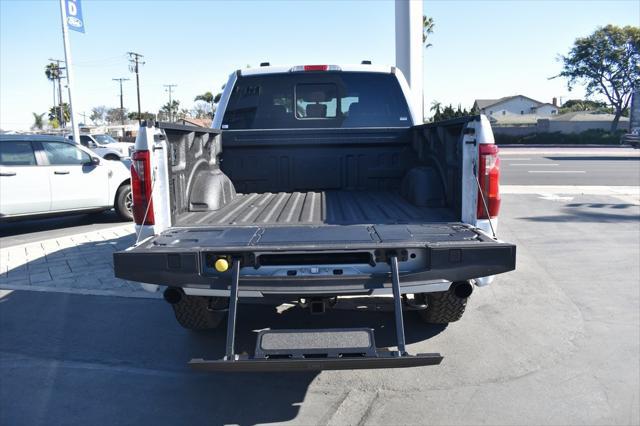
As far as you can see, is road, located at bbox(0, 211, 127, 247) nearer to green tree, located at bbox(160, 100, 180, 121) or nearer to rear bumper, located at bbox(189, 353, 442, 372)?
rear bumper, located at bbox(189, 353, 442, 372)

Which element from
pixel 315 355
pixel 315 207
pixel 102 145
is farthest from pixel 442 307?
pixel 102 145

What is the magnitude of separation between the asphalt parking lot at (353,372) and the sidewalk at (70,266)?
305 mm

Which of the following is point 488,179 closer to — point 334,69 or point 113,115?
point 334,69

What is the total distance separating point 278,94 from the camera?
5.68 meters

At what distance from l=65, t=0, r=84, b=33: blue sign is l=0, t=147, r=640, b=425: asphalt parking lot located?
1237 centimetres

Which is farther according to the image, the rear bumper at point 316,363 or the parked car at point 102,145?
the parked car at point 102,145

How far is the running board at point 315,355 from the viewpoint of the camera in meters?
2.79

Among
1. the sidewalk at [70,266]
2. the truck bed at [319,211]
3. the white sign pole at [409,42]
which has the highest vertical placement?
the white sign pole at [409,42]

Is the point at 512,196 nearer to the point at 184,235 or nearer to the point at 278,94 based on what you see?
the point at 278,94

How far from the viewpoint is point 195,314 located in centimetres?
425

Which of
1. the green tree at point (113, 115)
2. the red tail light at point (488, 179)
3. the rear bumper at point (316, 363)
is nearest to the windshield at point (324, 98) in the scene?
the red tail light at point (488, 179)

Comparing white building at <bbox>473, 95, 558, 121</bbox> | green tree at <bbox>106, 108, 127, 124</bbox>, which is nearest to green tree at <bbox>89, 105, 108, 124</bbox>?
green tree at <bbox>106, 108, 127, 124</bbox>

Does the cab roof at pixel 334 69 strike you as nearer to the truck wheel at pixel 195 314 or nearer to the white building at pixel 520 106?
the truck wheel at pixel 195 314

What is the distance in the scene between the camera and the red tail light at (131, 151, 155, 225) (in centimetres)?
354
